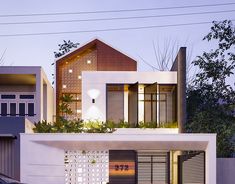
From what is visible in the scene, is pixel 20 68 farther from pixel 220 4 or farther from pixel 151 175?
pixel 220 4

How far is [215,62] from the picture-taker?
2909 centimetres

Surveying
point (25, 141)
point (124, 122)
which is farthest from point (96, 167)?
point (124, 122)

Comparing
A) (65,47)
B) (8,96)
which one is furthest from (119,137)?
(65,47)

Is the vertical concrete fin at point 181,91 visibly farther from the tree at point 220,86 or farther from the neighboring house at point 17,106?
the neighboring house at point 17,106

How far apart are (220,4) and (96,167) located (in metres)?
19.7

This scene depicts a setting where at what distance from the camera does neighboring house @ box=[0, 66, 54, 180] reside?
74.4ft

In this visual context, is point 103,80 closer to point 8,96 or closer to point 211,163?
point 8,96

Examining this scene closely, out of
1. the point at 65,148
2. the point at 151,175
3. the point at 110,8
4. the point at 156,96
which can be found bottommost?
the point at 151,175

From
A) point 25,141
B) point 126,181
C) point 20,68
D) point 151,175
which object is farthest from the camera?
point 151,175

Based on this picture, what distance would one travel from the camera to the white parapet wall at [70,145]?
72.9ft

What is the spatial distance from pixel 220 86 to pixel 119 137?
9.29 meters

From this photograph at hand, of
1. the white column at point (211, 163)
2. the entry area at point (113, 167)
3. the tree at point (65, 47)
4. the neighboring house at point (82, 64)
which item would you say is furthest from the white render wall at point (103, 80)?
the tree at point (65, 47)

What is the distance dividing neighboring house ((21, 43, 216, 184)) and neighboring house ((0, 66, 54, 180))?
0.73 meters

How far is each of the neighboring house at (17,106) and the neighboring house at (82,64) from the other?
1075mm
